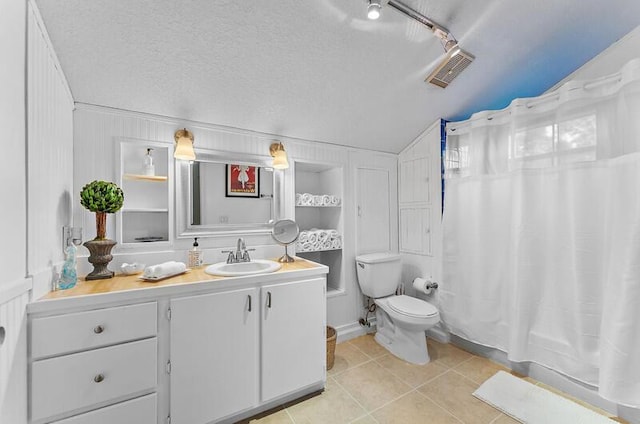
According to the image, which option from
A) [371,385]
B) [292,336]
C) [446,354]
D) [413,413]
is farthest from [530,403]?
[292,336]

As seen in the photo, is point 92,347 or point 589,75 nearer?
point 92,347

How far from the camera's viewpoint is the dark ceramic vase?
1419 mm

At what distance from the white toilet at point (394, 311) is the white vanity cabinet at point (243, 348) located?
759 mm

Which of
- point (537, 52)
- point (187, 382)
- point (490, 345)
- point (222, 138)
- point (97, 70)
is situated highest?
point (537, 52)

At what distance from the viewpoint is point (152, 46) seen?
133cm

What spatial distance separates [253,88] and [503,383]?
2692 mm

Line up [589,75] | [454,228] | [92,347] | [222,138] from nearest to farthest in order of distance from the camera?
1. [92,347]
2. [589,75]
3. [222,138]
4. [454,228]

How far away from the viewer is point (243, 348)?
1.49 m

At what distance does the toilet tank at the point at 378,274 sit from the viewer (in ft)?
7.86

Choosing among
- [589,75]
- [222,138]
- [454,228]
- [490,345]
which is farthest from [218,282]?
[589,75]

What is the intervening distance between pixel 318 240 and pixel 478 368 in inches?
64.0

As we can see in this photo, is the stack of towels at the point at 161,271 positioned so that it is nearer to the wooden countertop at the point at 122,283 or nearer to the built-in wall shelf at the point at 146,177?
the wooden countertop at the point at 122,283

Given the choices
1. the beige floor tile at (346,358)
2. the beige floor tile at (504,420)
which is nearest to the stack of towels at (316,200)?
the beige floor tile at (346,358)

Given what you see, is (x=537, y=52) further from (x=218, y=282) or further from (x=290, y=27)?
(x=218, y=282)
